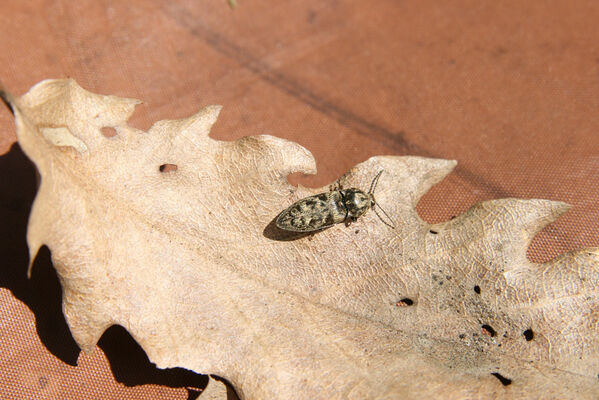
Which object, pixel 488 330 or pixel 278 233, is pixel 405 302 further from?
pixel 278 233

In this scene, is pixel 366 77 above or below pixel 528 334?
above

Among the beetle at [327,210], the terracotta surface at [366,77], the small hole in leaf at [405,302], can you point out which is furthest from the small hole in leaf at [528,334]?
the beetle at [327,210]

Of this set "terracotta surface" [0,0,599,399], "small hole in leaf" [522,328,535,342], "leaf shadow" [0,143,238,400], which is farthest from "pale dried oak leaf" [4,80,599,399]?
"terracotta surface" [0,0,599,399]

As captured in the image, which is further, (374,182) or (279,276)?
(374,182)

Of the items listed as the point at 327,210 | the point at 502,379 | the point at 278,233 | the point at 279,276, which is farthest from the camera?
the point at 327,210

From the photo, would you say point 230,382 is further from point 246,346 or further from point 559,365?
point 559,365

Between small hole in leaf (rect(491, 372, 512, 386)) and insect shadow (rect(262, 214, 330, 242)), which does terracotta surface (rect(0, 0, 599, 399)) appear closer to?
insect shadow (rect(262, 214, 330, 242))

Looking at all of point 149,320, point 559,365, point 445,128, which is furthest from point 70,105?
point 559,365

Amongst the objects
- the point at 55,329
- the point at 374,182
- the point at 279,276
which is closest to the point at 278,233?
the point at 279,276
